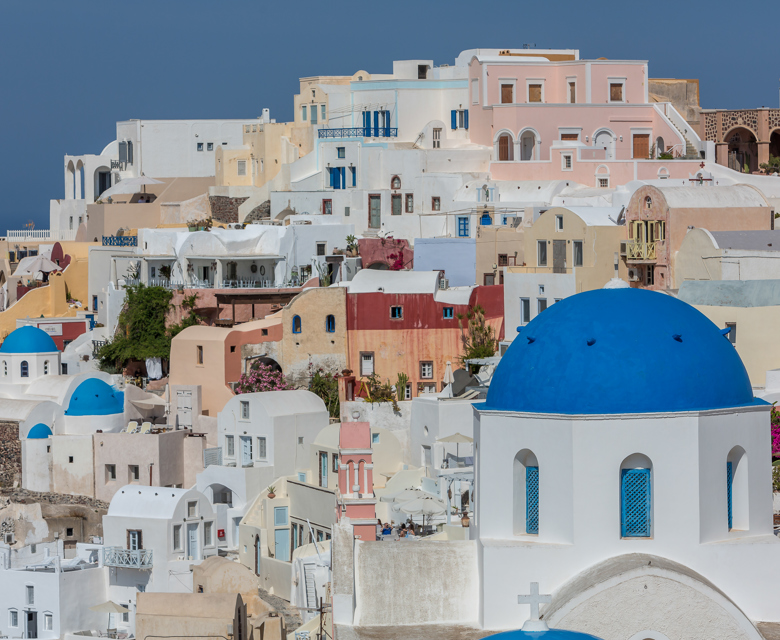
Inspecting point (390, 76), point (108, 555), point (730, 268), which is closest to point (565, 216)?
point (730, 268)

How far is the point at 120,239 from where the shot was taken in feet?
164

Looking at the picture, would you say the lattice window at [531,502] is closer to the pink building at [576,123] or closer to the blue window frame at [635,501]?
the blue window frame at [635,501]

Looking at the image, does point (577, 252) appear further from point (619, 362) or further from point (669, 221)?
point (619, 362)

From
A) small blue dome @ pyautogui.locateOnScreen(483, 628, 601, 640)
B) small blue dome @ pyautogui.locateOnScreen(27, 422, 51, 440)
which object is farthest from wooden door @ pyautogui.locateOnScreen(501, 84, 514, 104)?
small blue dome @ pyautogui.locateOnScreen(483, 628, 601, 640)

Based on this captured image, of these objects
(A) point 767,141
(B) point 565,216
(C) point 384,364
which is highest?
(A) point 767,141

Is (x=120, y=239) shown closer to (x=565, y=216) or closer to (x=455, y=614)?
(x=565, y=216)

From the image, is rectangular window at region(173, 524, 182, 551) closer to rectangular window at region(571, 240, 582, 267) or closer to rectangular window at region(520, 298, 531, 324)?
rectangular window at region(520, 298, 531, 324)

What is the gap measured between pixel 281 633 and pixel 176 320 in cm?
1712

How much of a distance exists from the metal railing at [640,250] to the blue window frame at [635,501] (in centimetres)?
1862

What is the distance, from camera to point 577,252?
3716 cm

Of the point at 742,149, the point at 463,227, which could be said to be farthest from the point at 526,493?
the point at 742,149

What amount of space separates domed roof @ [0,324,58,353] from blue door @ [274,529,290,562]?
13.1m

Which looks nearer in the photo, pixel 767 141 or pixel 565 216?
pixel 565 216

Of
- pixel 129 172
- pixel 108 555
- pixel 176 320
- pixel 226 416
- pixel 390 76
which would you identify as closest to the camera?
pixel 108 555
